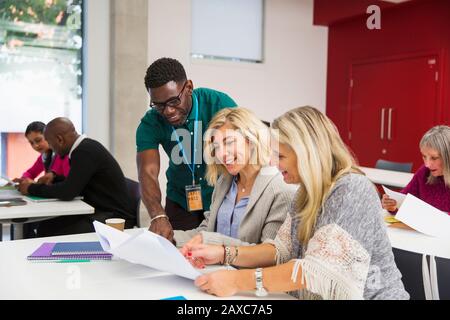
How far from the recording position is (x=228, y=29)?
21.2 ft

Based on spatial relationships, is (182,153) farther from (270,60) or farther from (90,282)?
(270,60)

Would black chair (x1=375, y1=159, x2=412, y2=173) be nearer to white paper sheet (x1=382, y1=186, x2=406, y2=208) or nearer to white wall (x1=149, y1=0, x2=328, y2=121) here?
white wall (x1=149, y1=0, x2=328, y2=121)

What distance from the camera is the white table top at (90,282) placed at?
132 cm

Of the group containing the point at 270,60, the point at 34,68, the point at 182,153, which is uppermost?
the point at 270,60

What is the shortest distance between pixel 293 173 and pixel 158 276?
0.53 metres

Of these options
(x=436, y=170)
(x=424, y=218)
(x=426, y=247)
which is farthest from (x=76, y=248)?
(x=436, y=170)

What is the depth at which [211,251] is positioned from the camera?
61.2 inches

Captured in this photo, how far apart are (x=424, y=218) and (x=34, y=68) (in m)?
4.66

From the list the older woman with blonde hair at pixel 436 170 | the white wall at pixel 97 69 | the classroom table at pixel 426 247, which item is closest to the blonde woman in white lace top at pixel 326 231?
the classroom table at pixel 426 247

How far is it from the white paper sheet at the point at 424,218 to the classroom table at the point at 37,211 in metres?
1.82

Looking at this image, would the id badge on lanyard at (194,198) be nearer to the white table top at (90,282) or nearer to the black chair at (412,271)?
the white table top at (90,282)

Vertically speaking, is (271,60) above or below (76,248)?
above

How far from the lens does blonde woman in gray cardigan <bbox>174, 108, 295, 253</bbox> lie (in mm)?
1752
